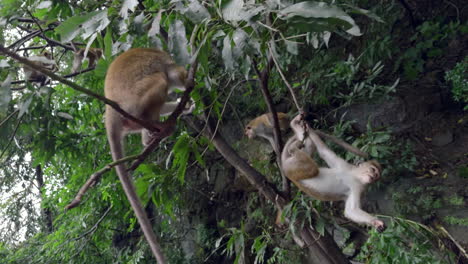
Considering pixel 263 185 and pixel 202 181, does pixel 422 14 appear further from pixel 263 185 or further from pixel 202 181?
pixel 202 181

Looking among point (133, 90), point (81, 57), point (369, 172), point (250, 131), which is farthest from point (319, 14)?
point (250, 131)

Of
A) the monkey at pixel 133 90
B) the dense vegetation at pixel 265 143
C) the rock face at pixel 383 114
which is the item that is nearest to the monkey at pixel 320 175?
the dense vegetation at pixel 265 143

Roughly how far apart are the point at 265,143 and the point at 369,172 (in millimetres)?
3046

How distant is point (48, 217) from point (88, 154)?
5.52 metres

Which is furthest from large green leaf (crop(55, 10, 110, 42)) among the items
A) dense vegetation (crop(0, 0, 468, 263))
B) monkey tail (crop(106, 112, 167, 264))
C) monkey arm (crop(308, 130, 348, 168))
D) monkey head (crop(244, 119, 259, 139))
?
monkey head (crop(244, 119, 259, 139))

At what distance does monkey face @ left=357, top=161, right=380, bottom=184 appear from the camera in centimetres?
306

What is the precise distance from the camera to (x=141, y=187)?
3.27m

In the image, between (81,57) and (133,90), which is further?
(81,57)

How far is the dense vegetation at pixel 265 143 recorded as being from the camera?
3.06 meters

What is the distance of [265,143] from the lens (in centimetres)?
609

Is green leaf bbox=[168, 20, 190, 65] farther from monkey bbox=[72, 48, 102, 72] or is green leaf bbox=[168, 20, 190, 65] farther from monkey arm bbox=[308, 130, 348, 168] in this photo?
monkey bbox=[72, 48, 102, 72]

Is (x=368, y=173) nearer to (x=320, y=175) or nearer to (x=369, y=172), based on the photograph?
(x=369, y=172)

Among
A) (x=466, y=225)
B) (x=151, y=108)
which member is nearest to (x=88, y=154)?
(x=151, y=108)

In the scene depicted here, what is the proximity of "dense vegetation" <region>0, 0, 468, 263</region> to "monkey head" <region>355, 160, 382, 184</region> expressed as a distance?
288 mm
